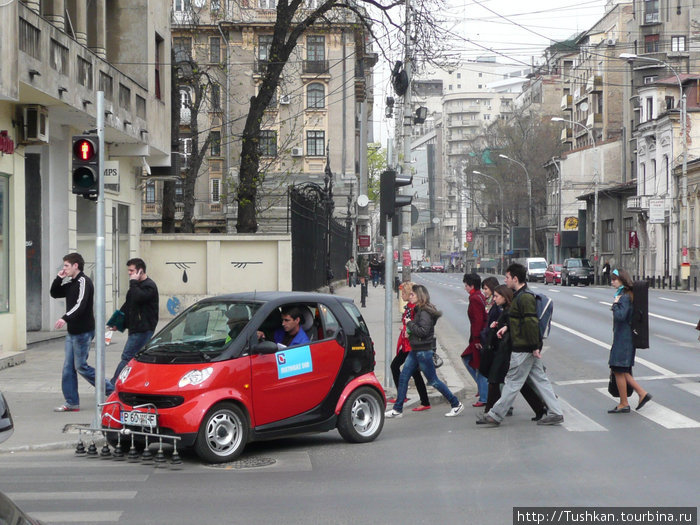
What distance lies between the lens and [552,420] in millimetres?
11344

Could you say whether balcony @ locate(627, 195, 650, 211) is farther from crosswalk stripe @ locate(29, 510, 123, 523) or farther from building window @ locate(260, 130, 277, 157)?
crosswalk stripe @ locate(29, 510, 123, 523)

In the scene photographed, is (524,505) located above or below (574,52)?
below

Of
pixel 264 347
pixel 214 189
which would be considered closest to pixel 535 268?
pixel 214 189

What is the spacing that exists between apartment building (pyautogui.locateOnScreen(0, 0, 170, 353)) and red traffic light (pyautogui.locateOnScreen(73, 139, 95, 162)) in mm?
1099

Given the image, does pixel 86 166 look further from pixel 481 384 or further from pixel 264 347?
pixel 481 384

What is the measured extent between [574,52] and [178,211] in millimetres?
52132

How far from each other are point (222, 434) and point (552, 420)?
411 cm

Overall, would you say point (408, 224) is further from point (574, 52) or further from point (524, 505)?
point (574, 52)

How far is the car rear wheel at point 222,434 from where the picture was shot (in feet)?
29.5

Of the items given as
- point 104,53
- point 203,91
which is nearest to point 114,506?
point 104,53

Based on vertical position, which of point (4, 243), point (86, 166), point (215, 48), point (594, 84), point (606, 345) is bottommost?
point (606, 345)

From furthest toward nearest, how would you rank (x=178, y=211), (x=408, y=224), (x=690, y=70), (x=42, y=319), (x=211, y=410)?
(x=690, y=70), (x=178, y=211), (x=408, y=224), (x=42, y=319), (x=211, y=410)

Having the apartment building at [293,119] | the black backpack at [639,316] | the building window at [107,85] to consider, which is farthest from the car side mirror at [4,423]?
the apartment building at [293,119]

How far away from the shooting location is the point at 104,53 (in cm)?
2223
